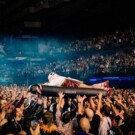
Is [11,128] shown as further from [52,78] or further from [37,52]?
[37,52]

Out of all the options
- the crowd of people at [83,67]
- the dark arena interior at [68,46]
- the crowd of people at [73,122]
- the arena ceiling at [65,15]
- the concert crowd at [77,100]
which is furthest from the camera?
the crowd of people at [83,67]

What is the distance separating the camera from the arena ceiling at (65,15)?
16.1 m

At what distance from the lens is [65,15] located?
17906 millimetres

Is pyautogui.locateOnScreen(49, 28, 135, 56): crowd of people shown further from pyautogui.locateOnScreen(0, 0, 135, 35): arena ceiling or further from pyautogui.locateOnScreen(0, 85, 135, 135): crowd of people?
pyautogui.locateOnScreen(0, 85, 135, 135): crowd of people

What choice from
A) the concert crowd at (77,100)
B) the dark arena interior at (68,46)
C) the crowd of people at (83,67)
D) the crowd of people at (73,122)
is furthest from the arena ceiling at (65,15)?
the crowd of people at (73,122)

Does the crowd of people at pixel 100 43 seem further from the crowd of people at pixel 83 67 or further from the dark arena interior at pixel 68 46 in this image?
the crowd of people at pixel 83 67

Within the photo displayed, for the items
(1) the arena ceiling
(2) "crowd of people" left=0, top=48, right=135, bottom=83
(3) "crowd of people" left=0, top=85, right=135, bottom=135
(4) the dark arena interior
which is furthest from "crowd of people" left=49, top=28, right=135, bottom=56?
(3) "crowd of people" left=0, top=85, right=135, bottom=135

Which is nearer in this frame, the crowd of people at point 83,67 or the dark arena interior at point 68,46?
the dark arena interior at point 68,46

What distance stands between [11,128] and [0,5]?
1574 centimetres

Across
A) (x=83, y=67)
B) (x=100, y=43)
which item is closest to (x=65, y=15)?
(x=100, y=43)

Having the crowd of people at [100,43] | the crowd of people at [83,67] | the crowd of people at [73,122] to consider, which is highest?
the crowd of people at [100,43]

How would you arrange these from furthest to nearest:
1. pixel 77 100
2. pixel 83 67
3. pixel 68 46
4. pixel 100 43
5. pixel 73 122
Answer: pixel 68 46 < pixel 83 67 < pixel 100 43 < pixel 77 100 < pixel 73 122

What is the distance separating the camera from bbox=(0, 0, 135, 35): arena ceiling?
16.1m

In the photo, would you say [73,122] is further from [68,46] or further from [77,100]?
[68,46]
